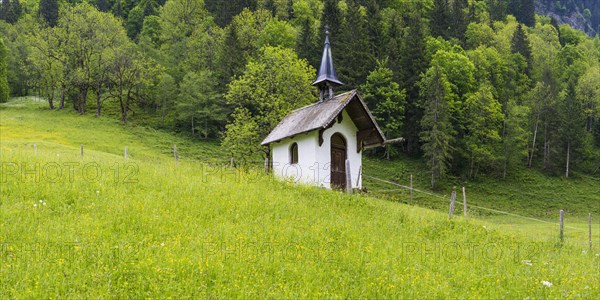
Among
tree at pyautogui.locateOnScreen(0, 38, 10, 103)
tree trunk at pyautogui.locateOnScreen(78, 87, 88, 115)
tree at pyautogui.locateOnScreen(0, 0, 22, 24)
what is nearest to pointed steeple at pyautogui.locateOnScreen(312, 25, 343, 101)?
tree trunk at pyautogui.locateOnScreen(78, 87, 88, 115)

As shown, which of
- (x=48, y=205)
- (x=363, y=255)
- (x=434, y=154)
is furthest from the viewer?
(x=434, y=154)

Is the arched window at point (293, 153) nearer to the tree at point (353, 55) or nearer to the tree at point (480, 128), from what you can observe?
the tree at point (480, 128)

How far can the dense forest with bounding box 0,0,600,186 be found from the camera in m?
48.1

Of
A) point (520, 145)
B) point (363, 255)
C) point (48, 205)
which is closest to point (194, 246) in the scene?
point (363, 255)

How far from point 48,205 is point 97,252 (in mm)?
3819

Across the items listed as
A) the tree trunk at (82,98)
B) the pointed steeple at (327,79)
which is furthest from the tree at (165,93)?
the pointed steeple at (327,79)

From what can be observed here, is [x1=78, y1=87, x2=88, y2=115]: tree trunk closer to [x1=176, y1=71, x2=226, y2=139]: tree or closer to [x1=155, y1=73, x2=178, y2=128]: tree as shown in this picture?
[x1=155, y1=73, x2=178, y2=128]: tree

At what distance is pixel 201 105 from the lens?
56438 millimetres

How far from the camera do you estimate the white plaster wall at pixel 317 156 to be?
2150 cm

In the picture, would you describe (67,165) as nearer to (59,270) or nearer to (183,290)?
(59,270)

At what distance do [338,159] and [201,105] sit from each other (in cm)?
3757

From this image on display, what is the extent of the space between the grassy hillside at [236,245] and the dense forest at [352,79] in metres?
22.6

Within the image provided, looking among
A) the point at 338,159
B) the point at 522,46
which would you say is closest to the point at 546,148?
the point at 522,46

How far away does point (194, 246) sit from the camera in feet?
29.7
